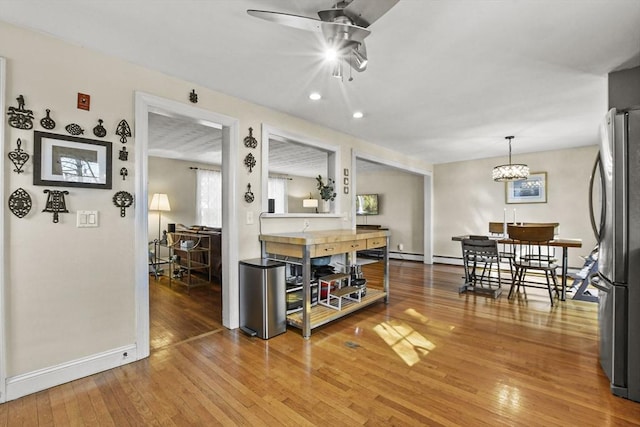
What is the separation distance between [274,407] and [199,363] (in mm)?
840

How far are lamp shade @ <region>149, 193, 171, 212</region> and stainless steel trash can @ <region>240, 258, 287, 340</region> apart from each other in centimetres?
380

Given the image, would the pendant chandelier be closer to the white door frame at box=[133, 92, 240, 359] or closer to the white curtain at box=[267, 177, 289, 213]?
the white door frame at box=[133, 92, 240, 359]

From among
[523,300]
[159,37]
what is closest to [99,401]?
[159,37]

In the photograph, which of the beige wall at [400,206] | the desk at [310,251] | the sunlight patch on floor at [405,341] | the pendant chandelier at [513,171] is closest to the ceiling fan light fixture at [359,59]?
the desk at [310,251]

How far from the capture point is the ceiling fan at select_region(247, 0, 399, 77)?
1.48 m

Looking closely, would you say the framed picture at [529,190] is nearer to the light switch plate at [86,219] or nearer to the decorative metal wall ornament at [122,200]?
the decorative metal wall ornament at [122,200]

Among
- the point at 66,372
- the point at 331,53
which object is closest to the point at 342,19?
the point at 331,53

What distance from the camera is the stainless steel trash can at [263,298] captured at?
2.71 metres

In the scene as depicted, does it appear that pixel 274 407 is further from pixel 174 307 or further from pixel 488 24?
pixel 488 24

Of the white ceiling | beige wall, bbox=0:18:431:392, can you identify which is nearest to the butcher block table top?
beige wall, bbox=0:18:431:392

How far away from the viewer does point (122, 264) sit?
7.47 ft

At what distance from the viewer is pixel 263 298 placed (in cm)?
271

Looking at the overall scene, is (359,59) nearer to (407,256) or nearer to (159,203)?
(159,203)

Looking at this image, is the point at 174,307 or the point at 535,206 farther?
the point at 535,206
